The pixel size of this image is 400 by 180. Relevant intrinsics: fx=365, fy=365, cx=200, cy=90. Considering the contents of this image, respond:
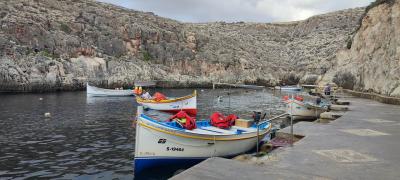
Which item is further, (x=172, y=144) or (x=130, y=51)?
(x=130, y=51)

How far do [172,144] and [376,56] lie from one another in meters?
38.3

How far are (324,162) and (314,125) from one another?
30.3 ft

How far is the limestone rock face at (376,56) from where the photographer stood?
37303 mm

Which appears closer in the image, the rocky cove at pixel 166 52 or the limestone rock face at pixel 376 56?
the limestone rock face at pixel 376 56

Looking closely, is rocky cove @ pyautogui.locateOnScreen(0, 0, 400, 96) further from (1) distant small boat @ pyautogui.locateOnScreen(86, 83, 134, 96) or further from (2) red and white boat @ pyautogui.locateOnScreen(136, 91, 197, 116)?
(2) red and white boat @ pyautogui.locateOnScreen(136, 91, 197, 116)

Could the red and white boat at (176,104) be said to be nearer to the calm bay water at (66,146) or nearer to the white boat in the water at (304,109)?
the calm bay water at (66,146)

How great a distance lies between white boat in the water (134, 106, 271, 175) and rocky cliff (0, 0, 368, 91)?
35.0 meters

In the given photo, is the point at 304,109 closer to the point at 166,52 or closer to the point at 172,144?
the point at 172,144

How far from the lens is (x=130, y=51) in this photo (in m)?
91.4

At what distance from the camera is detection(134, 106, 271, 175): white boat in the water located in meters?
13.9

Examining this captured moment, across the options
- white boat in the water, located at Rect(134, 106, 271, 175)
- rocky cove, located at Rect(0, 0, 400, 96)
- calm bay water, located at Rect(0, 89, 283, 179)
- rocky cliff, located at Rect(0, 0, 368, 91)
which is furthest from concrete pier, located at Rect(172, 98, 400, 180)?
rocky cliff, located at Rect(0, 0, 368, 91)

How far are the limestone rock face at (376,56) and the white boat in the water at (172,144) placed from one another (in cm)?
2600

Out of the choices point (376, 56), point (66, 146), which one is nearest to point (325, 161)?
point (66, 146)

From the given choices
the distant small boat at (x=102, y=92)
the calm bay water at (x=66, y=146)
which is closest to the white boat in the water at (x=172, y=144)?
the calm bay water at (x=66, y=146)
